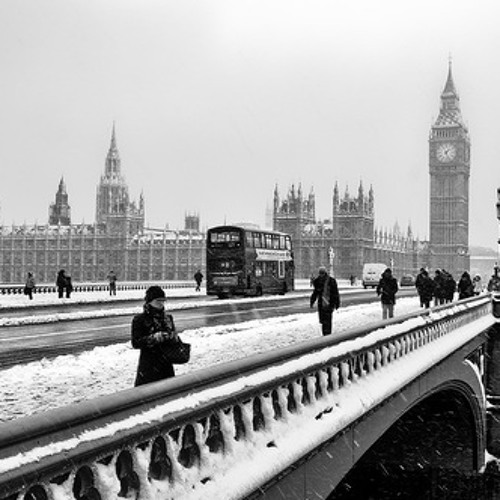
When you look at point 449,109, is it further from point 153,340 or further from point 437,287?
point 153,340

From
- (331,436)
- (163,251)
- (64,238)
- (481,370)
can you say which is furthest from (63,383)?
(64,238)

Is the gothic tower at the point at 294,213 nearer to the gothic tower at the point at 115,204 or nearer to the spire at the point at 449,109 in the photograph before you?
the gothic tower at the point at 115,204

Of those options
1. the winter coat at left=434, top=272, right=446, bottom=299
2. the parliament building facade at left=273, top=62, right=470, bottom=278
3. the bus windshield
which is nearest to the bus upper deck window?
the bus windshield

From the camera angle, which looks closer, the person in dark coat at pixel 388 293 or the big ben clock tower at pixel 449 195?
the person in dark coat at pixel 388 293

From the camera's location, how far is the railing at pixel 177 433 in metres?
3.26

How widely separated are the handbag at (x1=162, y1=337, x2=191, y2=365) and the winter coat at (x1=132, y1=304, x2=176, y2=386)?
2cm

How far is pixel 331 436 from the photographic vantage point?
6.84 metres

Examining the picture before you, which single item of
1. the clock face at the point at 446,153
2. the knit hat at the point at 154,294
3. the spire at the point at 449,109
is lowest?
the knit hat at the point at 154,294

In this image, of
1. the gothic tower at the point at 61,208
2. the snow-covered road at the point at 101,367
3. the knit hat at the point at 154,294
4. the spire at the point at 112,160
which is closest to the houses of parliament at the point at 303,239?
the spire at the point at 112,160

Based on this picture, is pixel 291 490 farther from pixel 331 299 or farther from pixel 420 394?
pixel 331 299

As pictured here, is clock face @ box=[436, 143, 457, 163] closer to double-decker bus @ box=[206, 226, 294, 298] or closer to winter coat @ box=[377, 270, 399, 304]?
double-decker bus @ box=[206, 226, 294, 298]

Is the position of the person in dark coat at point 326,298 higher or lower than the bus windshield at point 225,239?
lower

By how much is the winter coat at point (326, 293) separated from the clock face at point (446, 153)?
136m

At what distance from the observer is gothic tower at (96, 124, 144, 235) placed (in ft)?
433
